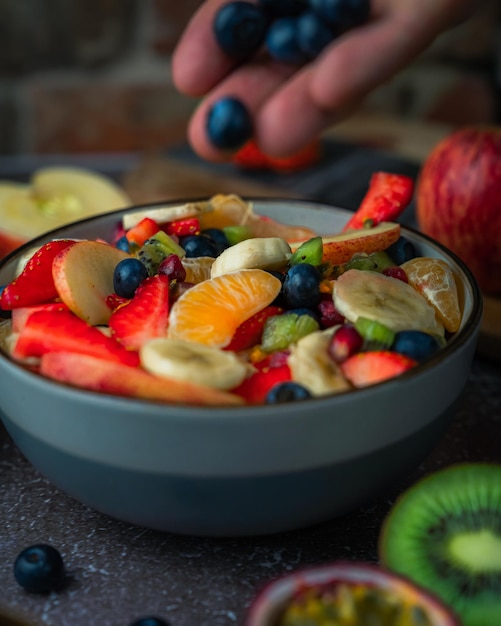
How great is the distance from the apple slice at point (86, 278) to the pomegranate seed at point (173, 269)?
0.06m

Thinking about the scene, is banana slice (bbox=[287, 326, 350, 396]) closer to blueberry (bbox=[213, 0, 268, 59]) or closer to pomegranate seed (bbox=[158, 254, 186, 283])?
pomegranate seed (bbox=[158, 254, 186, 283])

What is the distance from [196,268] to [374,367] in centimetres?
23

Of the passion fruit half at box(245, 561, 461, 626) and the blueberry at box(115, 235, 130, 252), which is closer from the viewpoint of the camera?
the passion fruit half at box(245, 561, 461, 626)

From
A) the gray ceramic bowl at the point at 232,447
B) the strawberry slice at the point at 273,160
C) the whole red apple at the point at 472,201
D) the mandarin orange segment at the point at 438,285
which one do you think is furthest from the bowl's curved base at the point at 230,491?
the strawberry slice at the point at 273,160

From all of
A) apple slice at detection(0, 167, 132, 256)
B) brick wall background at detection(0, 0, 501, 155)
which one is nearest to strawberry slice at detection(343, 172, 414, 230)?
apple slice at detection(0, 167, 132, 256)

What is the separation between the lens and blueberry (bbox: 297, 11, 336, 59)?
129 cm

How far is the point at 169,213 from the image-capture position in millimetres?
926

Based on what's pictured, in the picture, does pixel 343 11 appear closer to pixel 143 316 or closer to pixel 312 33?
pixel 312 33

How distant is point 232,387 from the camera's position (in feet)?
2.22

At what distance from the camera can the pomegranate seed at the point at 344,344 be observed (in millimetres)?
706

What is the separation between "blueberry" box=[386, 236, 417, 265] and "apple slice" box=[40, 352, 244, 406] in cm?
30

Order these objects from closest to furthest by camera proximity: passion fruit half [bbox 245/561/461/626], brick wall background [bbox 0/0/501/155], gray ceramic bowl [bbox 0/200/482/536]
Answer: passion fruit half [bbox 245/561/461/626], gray ceramic bowl [bbox 0/200/482/536], brick wall background [bbox 0/0/501/155]

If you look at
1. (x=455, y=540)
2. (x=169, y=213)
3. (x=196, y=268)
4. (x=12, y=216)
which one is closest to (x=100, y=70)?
(x=12, y=216)

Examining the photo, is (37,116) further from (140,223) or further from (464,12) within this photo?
(140,223)
